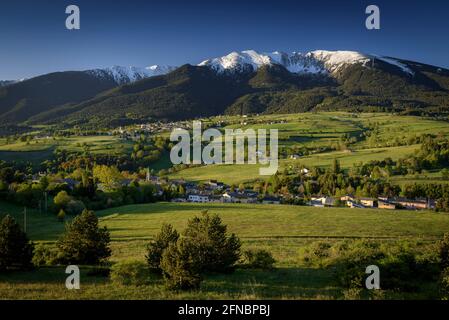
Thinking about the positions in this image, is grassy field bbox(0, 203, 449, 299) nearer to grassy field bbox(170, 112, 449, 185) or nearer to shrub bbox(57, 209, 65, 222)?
shrub bbox(57, 209, 65, 222)

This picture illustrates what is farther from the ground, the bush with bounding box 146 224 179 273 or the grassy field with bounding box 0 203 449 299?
the bush with bounding box 146 224 179 273

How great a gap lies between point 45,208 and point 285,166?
7351 centimetres

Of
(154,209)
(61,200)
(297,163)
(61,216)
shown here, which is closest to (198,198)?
(154,209)

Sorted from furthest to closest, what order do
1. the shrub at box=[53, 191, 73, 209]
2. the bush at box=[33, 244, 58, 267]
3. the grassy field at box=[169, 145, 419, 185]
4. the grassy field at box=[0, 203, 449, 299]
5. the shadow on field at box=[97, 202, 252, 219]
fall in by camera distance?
the grassy field at box=[169, 145, 419, 185], the shrub at box=[53, 191, 73, 209], the shadow on field at box=[97, 202, 252, 219], the bush at box=[33, 244, 58, 267], the grassy field at box=[0, 203, 449, 299]

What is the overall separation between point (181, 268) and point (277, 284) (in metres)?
5.16

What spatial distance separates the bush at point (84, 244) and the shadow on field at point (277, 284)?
8.53m

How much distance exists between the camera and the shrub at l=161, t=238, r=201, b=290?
669 inches

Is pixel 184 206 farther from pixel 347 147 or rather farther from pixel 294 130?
pixel 294 130

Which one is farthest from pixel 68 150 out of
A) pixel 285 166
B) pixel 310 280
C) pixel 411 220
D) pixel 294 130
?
pixel 310 280

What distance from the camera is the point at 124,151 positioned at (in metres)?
145

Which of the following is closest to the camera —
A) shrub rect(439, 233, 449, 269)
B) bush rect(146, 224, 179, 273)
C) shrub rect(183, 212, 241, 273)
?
shrub rect(439, 233, 449, 269)

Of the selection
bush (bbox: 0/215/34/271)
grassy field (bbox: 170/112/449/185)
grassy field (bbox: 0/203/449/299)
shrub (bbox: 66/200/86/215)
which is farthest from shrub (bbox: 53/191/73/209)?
grassy field (bbox: 170/112/449/185)

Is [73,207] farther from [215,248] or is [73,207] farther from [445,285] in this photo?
[445,285]

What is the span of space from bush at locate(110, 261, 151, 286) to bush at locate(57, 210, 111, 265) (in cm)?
535
